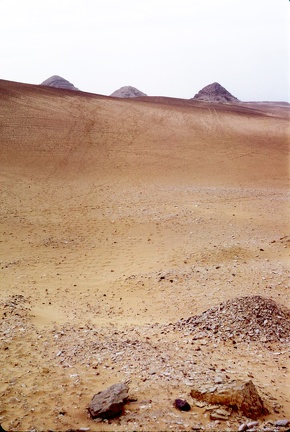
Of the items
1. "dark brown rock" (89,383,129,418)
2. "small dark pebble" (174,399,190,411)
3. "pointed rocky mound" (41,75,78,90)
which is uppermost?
"pointed rocky mound" (41,75,78,90)

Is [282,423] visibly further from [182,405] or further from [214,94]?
[214,94]

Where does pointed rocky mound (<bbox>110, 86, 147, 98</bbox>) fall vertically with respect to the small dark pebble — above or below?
above

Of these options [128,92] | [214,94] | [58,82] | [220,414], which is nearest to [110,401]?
[220,414]

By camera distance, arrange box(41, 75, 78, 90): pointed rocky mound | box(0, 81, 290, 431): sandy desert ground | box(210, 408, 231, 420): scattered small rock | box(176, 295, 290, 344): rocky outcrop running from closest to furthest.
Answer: box(210, 408, 231, 420): scattered small rock
box(0, 81, 290, 431): sandy desert ground
box(176, 295, 290, 344): rocky outcrop
box(41, 75, 78, 90): pointed rocky mound

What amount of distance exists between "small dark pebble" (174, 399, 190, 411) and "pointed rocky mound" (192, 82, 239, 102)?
59.4 metres

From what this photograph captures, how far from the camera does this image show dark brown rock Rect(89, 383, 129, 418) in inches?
146

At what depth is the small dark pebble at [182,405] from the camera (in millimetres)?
3812

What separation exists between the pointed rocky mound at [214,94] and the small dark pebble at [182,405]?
59.4 metres

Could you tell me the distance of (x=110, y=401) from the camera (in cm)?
379

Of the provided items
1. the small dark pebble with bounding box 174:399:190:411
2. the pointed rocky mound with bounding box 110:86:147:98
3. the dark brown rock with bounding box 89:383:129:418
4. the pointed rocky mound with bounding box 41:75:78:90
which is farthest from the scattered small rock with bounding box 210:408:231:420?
the pointed rocky mound with bounding box 41:75:78:90

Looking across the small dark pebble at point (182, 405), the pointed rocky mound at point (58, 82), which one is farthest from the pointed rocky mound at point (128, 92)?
the small dark pebble at point (182, 405)

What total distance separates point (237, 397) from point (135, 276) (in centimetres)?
467

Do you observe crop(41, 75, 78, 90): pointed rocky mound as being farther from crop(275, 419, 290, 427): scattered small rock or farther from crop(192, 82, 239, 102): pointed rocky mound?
crop(275, 419, 290, 427): scattered small rock

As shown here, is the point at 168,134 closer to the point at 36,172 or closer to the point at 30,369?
the point at 36,172
